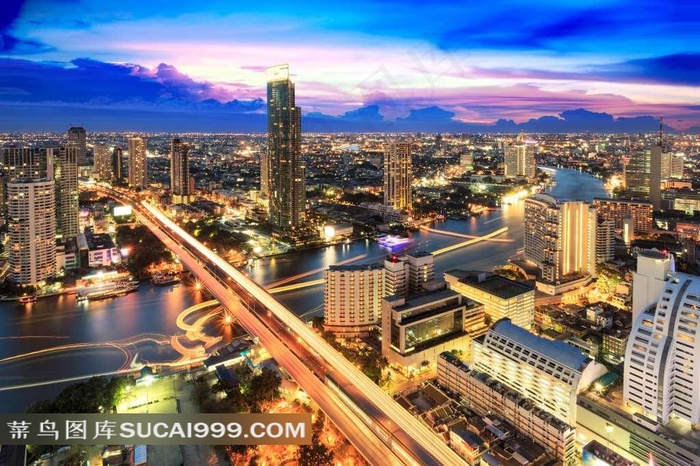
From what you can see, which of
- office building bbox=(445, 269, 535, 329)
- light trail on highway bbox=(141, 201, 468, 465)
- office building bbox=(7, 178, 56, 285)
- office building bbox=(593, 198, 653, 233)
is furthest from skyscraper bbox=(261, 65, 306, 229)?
office building bbox=(593, 198, 653, 233)

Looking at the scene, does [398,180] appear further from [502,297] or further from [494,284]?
[502,297]

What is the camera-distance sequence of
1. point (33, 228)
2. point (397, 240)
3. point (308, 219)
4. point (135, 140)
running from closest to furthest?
point (33, 228) < point (397, 240) < point (308, 219) < point (135, 140)

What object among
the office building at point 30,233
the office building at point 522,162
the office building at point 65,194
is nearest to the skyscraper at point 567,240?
the office building at point 30,233

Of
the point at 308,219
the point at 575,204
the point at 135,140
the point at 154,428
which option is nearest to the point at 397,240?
the point at 308,219

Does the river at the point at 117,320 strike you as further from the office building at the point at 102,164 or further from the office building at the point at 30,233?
the office building at the point at 102,164

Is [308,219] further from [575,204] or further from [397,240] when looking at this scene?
[575,204]

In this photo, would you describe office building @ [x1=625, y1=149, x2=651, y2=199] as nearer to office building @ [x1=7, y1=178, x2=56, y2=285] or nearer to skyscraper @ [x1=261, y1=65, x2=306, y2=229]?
skyscraper @ [x1=261, y1=65, x2=306, y2=229]
